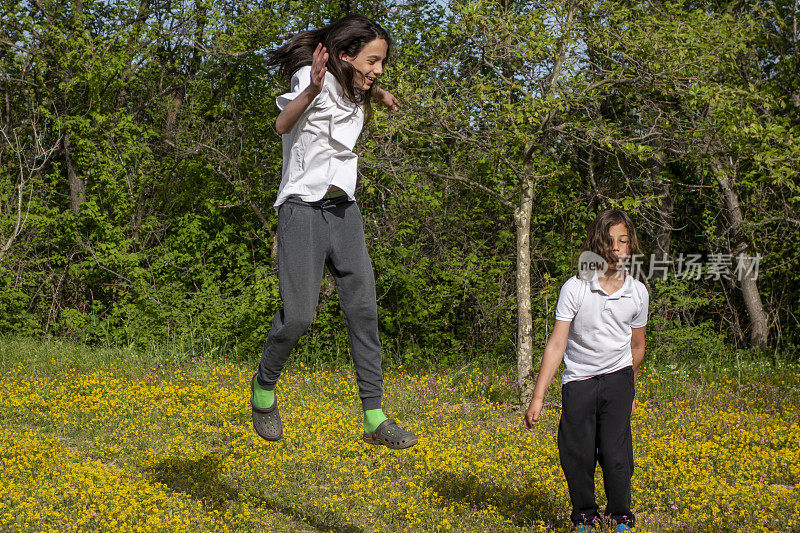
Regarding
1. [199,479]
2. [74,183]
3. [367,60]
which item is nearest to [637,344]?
[367,60]

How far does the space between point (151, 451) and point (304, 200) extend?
11.9 feet

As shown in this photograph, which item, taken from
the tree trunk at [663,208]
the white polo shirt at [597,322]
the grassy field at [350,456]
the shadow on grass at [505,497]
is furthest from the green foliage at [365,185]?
the white polo shirt at [597,322]

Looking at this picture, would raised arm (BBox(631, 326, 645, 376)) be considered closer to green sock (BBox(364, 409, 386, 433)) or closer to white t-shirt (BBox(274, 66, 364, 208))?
green sock (BBox(364, 409, 386, 433))

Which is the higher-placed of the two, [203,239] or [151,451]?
[203,239]

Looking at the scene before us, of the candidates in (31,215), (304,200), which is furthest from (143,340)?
(304,200)

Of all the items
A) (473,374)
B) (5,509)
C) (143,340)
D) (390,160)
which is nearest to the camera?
(5,509)

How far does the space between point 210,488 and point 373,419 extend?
2375mm

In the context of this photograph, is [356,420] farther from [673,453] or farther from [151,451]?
[673,453]

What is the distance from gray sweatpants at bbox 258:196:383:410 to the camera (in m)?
3.66

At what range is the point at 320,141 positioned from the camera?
3.62 m

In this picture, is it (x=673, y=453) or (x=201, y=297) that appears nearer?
(x=673, y=453)

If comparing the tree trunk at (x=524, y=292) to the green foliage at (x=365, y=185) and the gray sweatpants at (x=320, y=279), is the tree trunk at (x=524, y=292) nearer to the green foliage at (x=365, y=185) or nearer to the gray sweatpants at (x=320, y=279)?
the green foliage at (x=365, y=185)

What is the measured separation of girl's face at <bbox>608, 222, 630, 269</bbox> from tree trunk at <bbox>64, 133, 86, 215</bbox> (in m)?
9.90

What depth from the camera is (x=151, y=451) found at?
641 cm
